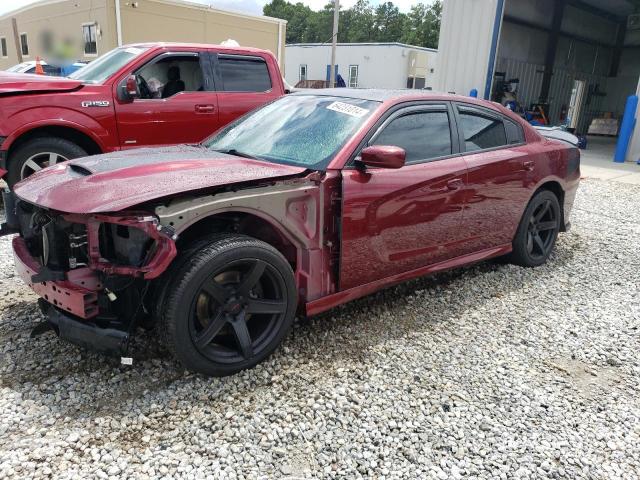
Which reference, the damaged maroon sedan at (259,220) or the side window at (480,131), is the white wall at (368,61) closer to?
the side window at (480,131)

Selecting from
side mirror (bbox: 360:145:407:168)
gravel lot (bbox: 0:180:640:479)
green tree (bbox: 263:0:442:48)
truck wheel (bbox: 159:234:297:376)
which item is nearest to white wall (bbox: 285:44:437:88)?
gravel lot (bbox: 0:180:640:479)

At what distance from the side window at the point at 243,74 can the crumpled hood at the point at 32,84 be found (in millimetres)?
1820

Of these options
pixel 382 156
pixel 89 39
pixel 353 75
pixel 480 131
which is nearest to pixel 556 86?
pixel 480 131

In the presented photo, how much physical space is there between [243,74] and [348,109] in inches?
152

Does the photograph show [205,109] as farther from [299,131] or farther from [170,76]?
[299,131]

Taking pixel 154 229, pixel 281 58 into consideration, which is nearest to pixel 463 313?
pixel 154 229

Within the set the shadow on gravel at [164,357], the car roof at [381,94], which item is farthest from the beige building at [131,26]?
the shadow on gravel at [164,357]

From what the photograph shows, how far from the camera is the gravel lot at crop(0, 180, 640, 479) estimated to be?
2.30 metres

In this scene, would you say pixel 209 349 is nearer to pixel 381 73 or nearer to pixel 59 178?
pixel 59 178

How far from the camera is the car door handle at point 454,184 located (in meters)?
3.75

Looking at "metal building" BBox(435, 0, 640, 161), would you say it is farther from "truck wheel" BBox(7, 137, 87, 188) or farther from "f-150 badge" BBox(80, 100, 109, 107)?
"truck wheel" BBox(7, 137, 87, 188)

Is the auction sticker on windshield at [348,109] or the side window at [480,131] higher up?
the auction sticker on windshield at [348,109]

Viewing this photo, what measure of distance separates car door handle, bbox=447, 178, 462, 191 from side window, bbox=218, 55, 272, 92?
13.2 feet

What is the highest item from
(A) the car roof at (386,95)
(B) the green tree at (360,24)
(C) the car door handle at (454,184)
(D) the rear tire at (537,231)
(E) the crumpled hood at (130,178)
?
(B) the green tree at (360,24)
